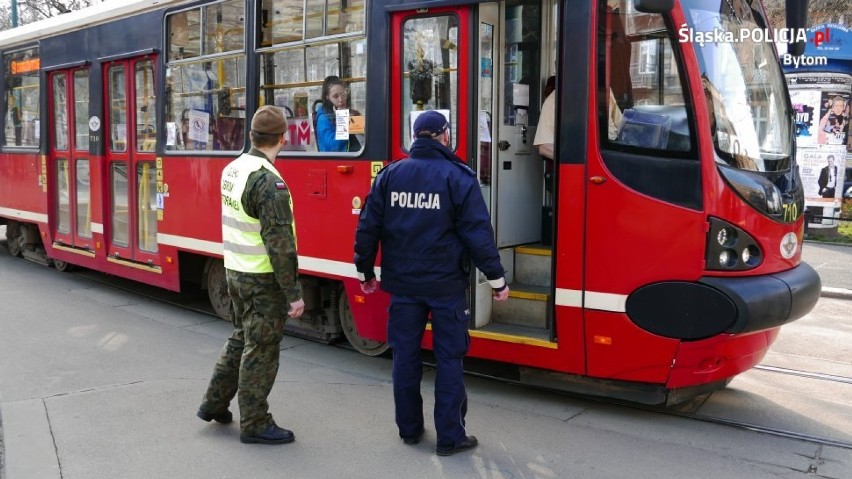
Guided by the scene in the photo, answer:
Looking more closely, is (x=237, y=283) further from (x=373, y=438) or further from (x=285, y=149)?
(x=285, y=149)

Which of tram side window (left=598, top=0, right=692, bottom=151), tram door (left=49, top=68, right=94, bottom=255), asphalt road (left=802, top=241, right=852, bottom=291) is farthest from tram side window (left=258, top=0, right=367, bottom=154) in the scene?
asphalt road (left=802, top=241, right=852, bottom=291)

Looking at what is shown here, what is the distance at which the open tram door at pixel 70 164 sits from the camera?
9164mm

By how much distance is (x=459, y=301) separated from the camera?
4.32 meters

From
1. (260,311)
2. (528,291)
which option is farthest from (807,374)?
(260,311)

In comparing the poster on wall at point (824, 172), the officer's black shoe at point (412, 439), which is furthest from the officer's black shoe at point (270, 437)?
the poster on wall at point (824, 172)

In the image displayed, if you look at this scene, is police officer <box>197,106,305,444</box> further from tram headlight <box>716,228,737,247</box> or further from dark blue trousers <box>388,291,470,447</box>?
tram headlight <box>716,228,737,247</box>

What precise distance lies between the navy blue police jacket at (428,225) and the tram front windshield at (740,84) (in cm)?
149

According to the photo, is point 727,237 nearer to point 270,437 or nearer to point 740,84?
point 740,84

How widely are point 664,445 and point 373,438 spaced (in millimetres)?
1675

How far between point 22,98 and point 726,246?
9.50m

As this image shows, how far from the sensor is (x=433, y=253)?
4.24m

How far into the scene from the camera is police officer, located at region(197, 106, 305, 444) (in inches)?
166

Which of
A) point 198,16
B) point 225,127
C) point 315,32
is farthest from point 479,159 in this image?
point 198,16

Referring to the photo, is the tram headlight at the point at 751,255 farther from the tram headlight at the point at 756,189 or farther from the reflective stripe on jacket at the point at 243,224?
the reflective stripe on jacket at the point at 243,224
